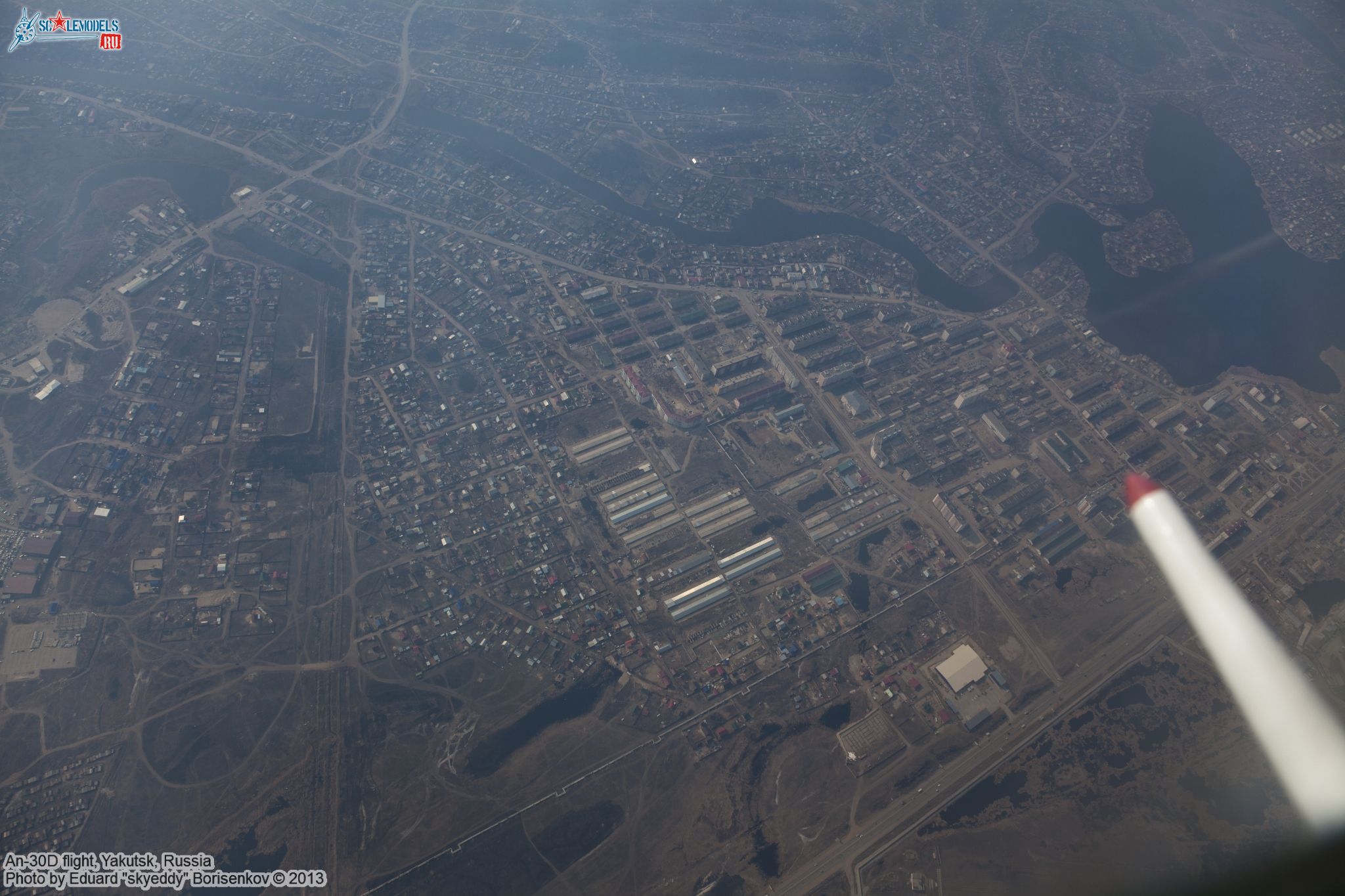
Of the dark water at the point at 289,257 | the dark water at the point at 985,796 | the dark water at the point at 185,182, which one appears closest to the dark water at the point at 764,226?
the dark water at the point at 185,182

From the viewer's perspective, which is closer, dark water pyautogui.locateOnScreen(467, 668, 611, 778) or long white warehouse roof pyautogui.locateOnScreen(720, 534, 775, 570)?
dark water pyautogui.locateOnScreen(467, 668, 611, 778)

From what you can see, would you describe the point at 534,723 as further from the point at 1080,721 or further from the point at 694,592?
the point at 1080,721

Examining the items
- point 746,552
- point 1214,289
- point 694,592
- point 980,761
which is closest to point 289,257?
point 694,592

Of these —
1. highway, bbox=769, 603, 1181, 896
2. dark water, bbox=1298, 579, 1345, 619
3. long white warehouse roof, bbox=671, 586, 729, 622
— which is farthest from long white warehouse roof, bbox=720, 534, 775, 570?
dark water, bbox=1298, 579, 1345, 619

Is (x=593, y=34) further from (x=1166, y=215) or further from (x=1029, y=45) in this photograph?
(x=1166, y=215)

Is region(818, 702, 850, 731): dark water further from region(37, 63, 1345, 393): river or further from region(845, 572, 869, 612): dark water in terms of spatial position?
region(37, 63, 1345, 393): river

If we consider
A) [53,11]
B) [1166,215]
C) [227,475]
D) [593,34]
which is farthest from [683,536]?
[53,11]
